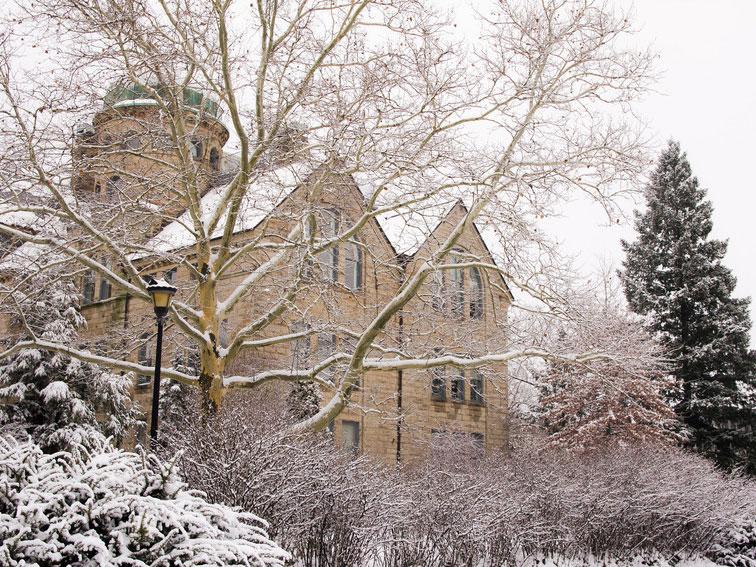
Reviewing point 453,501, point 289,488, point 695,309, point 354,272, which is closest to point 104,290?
point 354,272

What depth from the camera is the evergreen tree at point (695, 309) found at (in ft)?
99.2

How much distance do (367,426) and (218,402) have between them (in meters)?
13.0

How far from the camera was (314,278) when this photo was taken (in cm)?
1463

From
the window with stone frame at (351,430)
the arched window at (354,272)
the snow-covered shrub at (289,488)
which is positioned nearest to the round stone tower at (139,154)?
the snow-covered shrub at (289,488)

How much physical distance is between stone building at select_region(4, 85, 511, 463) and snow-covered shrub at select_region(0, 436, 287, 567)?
8628 mm

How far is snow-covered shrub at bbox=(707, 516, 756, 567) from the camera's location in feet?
55.5

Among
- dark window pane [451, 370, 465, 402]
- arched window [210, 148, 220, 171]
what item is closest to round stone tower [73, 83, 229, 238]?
arched window [210, 148, 220, 171]

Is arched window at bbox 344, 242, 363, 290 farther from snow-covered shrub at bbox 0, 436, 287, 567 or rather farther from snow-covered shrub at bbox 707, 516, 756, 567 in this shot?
snow-covered shrub at bbox 0, 436, 287, 567

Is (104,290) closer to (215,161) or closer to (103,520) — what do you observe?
(215,161)

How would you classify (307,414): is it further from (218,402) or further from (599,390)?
(599,390)

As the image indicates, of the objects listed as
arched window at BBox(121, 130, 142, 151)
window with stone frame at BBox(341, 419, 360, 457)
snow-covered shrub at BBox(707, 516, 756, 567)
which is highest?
arched window at BBox(121, 130, 142, 151)

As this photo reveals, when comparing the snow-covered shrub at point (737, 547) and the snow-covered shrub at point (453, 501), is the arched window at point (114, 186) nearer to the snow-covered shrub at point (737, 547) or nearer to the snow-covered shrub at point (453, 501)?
the snow-covered shrub at point (453, 501)

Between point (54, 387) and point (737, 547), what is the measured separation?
51.5ft

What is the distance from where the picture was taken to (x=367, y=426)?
2684 centimetres
